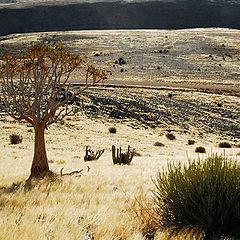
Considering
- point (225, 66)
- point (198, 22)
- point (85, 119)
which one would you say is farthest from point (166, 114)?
point (198, 22)

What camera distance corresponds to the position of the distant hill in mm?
132000

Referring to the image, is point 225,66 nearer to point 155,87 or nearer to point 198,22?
point 155,87

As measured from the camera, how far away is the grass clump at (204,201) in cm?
669

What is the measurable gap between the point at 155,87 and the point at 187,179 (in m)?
45.3

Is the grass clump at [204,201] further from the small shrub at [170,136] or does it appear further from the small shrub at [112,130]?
the small shrub at [112,130]

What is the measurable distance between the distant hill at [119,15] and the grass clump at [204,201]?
406 feet

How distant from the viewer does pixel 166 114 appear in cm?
4297

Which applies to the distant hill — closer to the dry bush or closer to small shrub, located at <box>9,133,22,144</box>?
small shrub, located at <box>9,133,22,144</box>

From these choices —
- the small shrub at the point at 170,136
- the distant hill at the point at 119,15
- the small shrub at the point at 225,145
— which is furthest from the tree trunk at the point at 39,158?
the distant hill at the point at 119,15

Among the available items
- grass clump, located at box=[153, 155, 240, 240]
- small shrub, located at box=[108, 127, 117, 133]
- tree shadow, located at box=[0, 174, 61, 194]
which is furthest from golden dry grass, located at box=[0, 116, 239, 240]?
small shrub, located at box=[108, 127, 117, 133]

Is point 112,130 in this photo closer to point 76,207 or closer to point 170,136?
point 170,136

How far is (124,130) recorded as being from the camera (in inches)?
1487

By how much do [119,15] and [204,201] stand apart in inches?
5370

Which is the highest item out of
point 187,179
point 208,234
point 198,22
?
point 187,179
